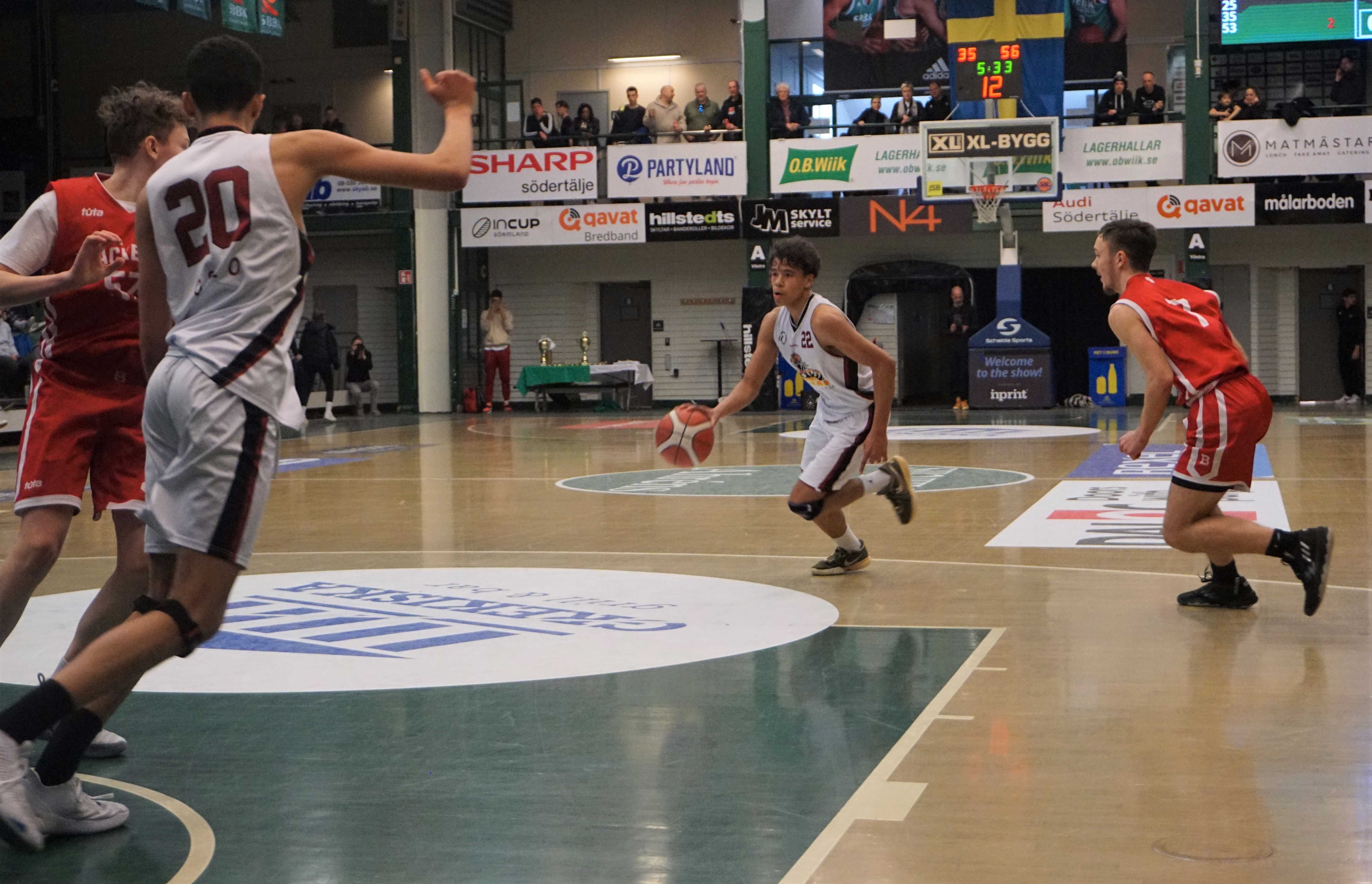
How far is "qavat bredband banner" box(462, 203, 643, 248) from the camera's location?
2530cm

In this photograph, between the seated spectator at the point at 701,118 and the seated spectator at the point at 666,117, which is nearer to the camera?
the seated spectator at the point at 701,118

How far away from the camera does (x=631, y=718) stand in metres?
4.11

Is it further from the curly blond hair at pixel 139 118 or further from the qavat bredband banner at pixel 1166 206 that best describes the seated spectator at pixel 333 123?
the curly blond hair at pixel 139 118

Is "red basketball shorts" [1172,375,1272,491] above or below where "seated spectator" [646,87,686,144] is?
below

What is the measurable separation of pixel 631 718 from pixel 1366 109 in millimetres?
26307

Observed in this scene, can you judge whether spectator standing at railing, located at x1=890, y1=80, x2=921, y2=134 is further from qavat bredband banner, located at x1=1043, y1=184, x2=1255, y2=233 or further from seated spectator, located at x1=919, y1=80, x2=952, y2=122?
qavat bredband banner, located at x1=1043, y1=184, x2=1255, y2=233

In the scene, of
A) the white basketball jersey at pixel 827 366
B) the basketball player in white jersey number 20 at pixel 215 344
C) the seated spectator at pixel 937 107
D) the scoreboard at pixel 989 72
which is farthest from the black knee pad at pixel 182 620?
the seated spectator at pixel 937 107

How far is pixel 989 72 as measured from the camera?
21.0 meters

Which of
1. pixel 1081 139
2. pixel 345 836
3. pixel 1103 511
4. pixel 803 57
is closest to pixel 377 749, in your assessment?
pixel 345 836

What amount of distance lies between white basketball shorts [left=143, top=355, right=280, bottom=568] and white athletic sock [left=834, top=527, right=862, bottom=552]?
405 centimetres

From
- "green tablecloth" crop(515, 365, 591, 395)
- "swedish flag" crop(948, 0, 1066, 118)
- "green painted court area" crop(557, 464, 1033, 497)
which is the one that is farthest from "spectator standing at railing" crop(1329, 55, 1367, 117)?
"green painted court area" crop(557, 464, 1033, 497)

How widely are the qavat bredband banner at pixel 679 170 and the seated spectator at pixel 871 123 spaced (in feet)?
6.17

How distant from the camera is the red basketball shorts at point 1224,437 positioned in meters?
5.48

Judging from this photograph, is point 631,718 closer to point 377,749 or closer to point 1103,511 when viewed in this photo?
point 377,749
